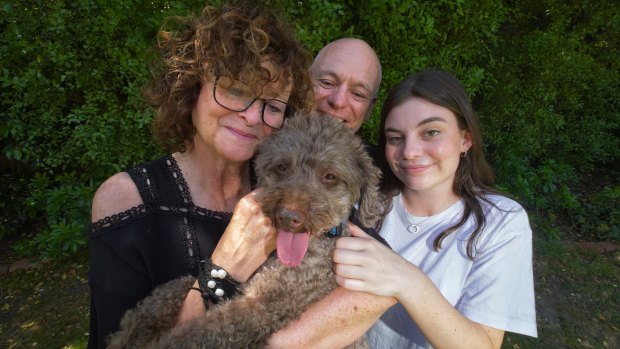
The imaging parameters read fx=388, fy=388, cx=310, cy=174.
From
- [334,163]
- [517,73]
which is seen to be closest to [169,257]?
[334,163]

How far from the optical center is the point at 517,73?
20.5ft

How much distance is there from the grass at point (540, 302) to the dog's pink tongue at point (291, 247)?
3.03 metres

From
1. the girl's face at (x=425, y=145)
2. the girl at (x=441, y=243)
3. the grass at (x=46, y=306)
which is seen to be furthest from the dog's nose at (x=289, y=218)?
the grass at (x=46, y=306)

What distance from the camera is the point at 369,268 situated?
1.80 meters

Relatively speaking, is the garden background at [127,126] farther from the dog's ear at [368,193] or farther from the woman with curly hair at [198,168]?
the dog's ear at [368,193]

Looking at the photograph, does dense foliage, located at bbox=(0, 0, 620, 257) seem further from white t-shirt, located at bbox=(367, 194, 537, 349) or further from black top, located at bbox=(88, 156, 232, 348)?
white t-shirt, located at bbox=(367, 194, 537, 349)

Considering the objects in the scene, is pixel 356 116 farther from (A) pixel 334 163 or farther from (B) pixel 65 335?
(B) pixel 65 335

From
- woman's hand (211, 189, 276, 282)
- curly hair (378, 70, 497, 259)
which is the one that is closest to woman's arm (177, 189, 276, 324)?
woman's hand (211, 189, 276, 282)

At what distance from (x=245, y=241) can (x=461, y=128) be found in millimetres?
1500

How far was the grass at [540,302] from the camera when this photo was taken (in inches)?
155

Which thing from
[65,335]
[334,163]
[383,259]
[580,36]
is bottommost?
[65,335]

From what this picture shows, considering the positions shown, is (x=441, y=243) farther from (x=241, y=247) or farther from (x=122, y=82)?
(x=122, y=82)

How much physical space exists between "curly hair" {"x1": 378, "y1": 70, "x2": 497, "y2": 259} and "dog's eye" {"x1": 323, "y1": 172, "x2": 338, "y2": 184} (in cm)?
51

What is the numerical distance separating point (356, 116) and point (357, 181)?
769mm
